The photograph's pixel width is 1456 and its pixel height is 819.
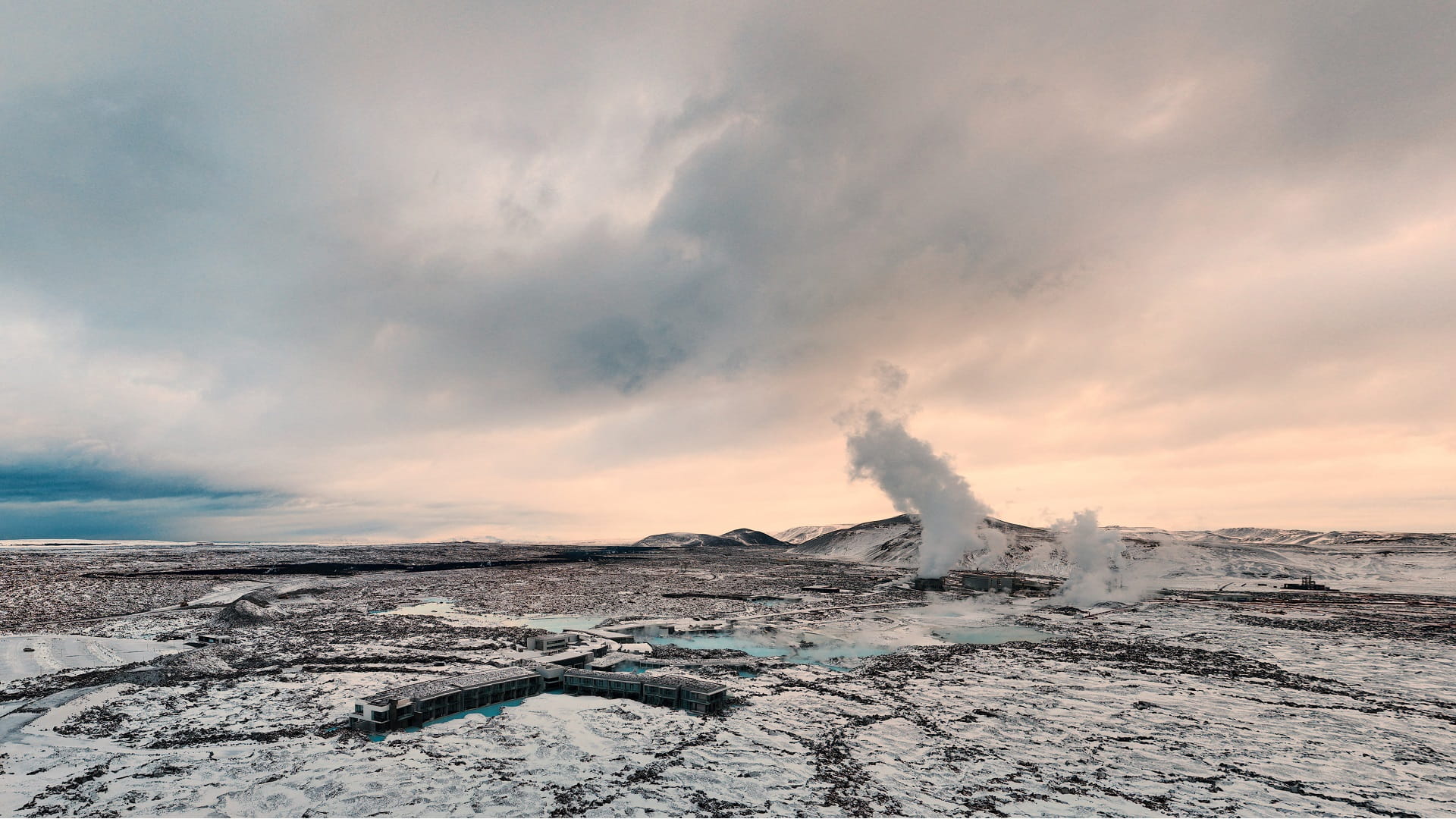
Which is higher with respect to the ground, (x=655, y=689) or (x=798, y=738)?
(x=655, y=689)

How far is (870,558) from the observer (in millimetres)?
166625

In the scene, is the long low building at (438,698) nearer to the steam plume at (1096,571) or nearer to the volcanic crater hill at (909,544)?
the steam plume at (1096,571)

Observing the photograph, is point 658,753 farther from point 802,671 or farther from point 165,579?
point 165,579

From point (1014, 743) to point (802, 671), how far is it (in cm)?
1378

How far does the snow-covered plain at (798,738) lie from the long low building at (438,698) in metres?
1.04

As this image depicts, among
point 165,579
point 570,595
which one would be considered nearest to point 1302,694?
point 570,595

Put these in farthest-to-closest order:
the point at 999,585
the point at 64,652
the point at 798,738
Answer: the point at 999,585 → the point at 64,652 → the point at 798,738

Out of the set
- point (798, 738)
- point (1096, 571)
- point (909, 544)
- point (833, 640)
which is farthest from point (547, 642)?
point (909, 544)

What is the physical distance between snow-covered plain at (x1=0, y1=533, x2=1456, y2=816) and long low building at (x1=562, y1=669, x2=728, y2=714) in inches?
38.7

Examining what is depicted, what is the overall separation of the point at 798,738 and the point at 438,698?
15529 mm

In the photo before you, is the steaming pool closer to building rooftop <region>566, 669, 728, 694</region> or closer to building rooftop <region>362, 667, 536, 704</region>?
building rooftop <region>566, 669, 728, 694</region>

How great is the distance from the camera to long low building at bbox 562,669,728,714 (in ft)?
94.4

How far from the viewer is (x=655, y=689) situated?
30484 mm

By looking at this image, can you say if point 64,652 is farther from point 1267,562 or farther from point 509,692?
point 1267,562
